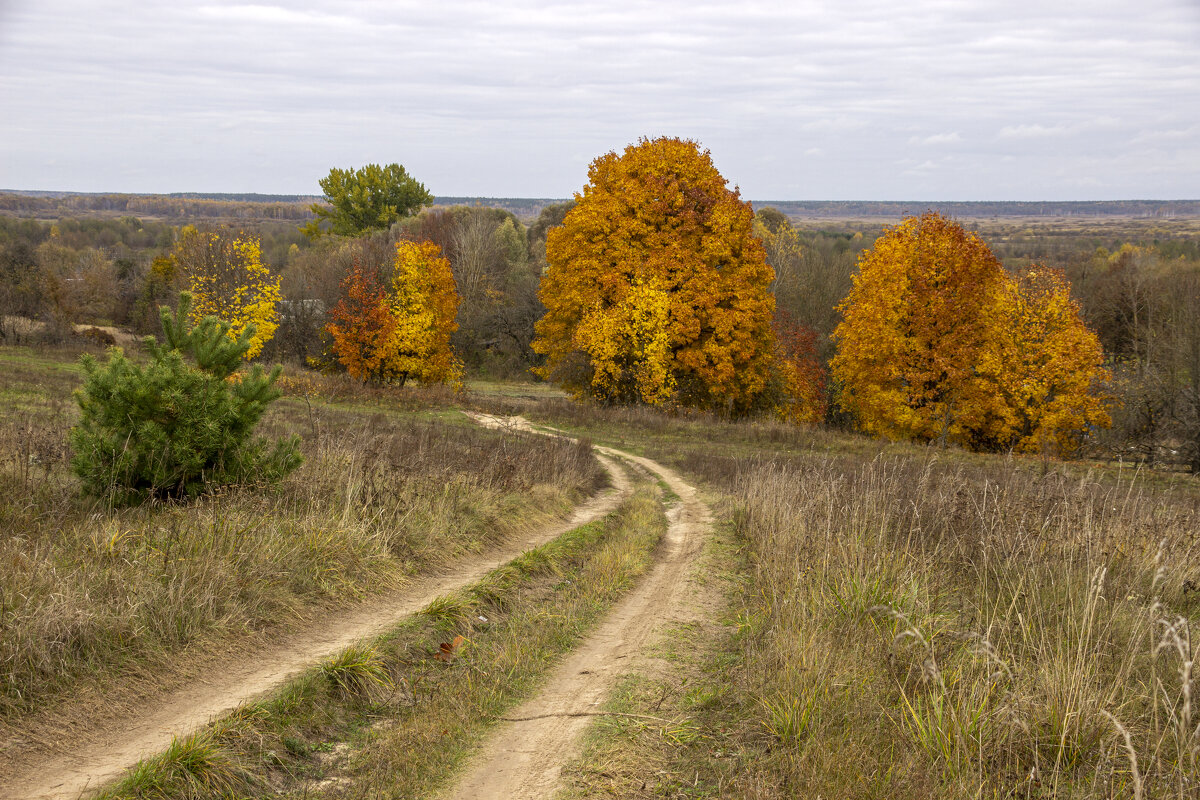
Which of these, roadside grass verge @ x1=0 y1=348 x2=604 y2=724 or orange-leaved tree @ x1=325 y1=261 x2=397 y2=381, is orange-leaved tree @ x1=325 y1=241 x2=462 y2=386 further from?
roadside grass verge @ x1=0 y1=348 x2=604 y2=724

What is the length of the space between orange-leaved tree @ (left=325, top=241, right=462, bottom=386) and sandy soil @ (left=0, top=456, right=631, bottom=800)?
109 feet

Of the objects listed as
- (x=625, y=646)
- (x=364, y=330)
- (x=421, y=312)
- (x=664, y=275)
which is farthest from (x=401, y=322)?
(x=625, y=646)

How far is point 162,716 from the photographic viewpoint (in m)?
5.47

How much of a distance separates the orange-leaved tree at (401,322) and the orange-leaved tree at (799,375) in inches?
685

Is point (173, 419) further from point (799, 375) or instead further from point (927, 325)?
point (799, 375)

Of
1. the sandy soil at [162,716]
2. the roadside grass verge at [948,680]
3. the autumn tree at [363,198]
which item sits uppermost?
the autumn tree at [363,198]

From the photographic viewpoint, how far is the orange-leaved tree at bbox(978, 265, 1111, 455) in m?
34.2

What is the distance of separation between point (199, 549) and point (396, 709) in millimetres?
2698

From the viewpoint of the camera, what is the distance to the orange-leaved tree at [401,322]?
4012 centimetres

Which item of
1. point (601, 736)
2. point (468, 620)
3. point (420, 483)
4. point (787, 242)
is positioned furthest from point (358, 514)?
point (787, 242)

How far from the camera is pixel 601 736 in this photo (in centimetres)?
561

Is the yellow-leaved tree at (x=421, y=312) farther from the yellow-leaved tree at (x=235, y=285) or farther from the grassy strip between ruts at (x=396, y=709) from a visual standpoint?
the grassy strip between ruts at (x=396, y=709)

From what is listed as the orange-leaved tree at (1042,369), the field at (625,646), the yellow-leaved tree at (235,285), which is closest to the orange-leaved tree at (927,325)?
the orange-leaved tree at (1042,369)

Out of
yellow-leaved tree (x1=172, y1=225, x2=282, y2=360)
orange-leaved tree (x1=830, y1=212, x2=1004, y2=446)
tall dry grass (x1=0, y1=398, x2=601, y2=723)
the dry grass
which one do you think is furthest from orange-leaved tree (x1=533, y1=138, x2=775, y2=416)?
the dry grass
